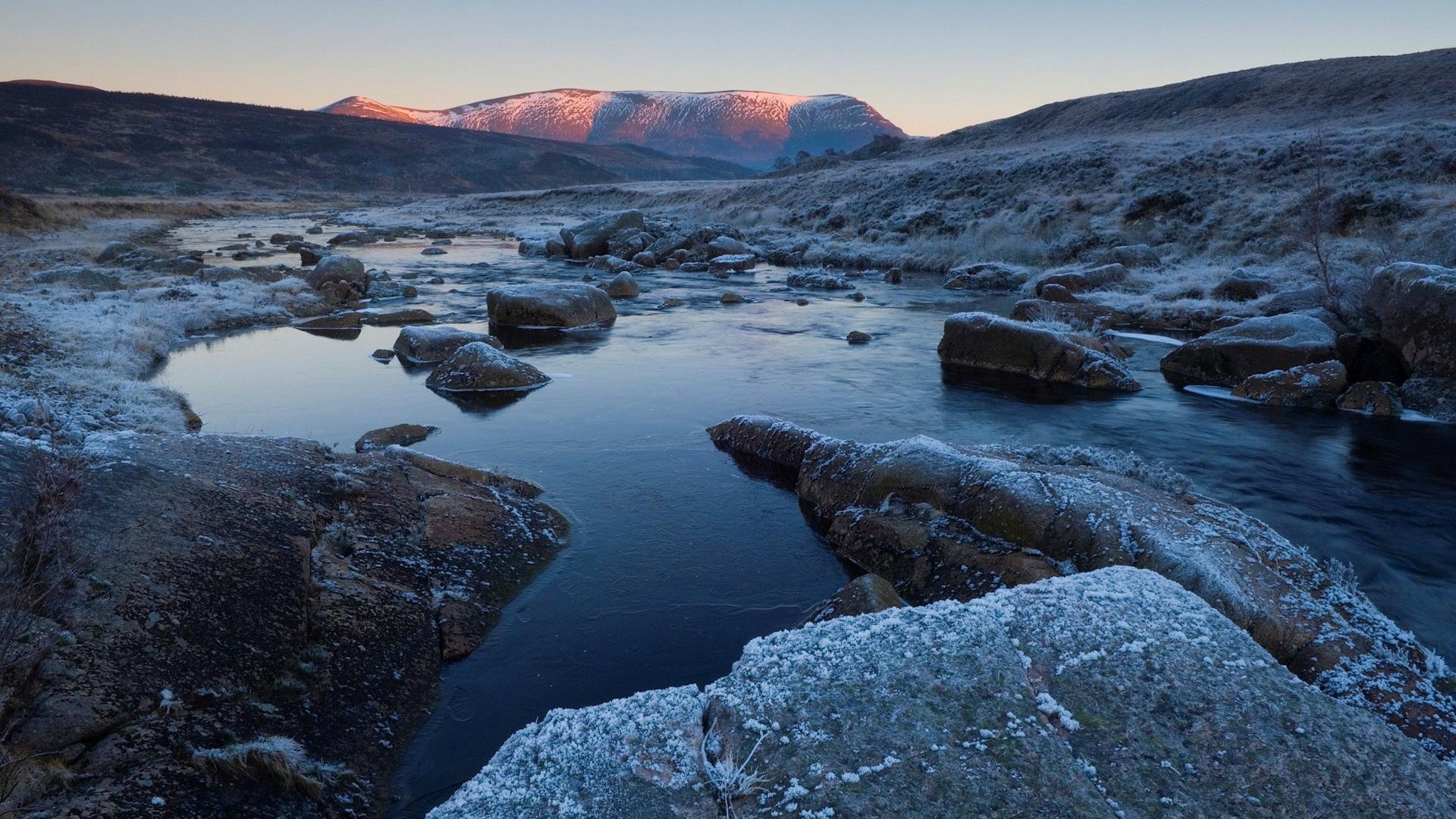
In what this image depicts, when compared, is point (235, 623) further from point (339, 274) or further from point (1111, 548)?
point (339, 274)

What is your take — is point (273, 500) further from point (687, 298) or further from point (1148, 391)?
point (687, 298)

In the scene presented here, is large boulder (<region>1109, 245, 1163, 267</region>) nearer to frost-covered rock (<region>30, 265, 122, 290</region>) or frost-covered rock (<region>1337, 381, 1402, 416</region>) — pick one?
frost-covered rock (<region>1337, 381, 1402, 416</region>)

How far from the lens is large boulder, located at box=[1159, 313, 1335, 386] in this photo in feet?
36.3

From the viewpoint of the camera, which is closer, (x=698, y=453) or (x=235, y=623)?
(x=235, y=623)

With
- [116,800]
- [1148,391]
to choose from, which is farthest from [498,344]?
[116,800]

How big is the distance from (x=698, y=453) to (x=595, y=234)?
73.3 ft

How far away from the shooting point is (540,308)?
16.2m

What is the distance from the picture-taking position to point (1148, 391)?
1149 centimetres

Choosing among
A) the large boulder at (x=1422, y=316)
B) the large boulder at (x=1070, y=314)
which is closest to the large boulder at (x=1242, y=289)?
the large boulder at (x=1070, y=314)

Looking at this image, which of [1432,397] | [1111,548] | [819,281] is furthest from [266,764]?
[819,281]

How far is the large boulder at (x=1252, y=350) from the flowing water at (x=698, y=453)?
0.49 meters

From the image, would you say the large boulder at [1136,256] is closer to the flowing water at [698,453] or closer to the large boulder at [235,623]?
the flowing water at [698,453]

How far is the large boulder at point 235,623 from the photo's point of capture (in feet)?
10.3

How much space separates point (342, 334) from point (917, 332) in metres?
10.8
